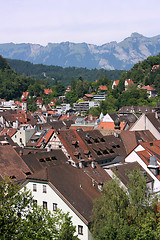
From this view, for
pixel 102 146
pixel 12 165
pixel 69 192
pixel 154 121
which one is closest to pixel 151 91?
pixel 154 121

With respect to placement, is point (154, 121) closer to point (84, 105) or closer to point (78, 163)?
point (78, 163)

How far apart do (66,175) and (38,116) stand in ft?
362

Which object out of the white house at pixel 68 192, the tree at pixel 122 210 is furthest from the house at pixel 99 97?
the tree at pixel 122 210

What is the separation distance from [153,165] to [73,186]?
1396cm

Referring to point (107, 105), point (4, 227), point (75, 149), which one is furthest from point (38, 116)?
point (4, 227)

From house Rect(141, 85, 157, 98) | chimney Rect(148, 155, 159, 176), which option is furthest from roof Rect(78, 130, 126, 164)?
house Rect(141, 85, 157, 98)

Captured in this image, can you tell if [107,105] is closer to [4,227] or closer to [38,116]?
[38,116]

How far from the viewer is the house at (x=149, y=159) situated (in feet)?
160

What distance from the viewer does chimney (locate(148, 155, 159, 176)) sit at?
48969 mm

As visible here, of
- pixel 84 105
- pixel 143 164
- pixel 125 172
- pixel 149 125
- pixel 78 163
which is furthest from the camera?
pixel 84 105

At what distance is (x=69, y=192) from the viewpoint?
38344mm

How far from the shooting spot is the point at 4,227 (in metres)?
24.9

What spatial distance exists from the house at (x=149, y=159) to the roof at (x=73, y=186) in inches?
378

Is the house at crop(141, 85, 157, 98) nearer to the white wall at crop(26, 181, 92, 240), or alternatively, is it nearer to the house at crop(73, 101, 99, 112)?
the house at crop(73, 101, 99, 112)
